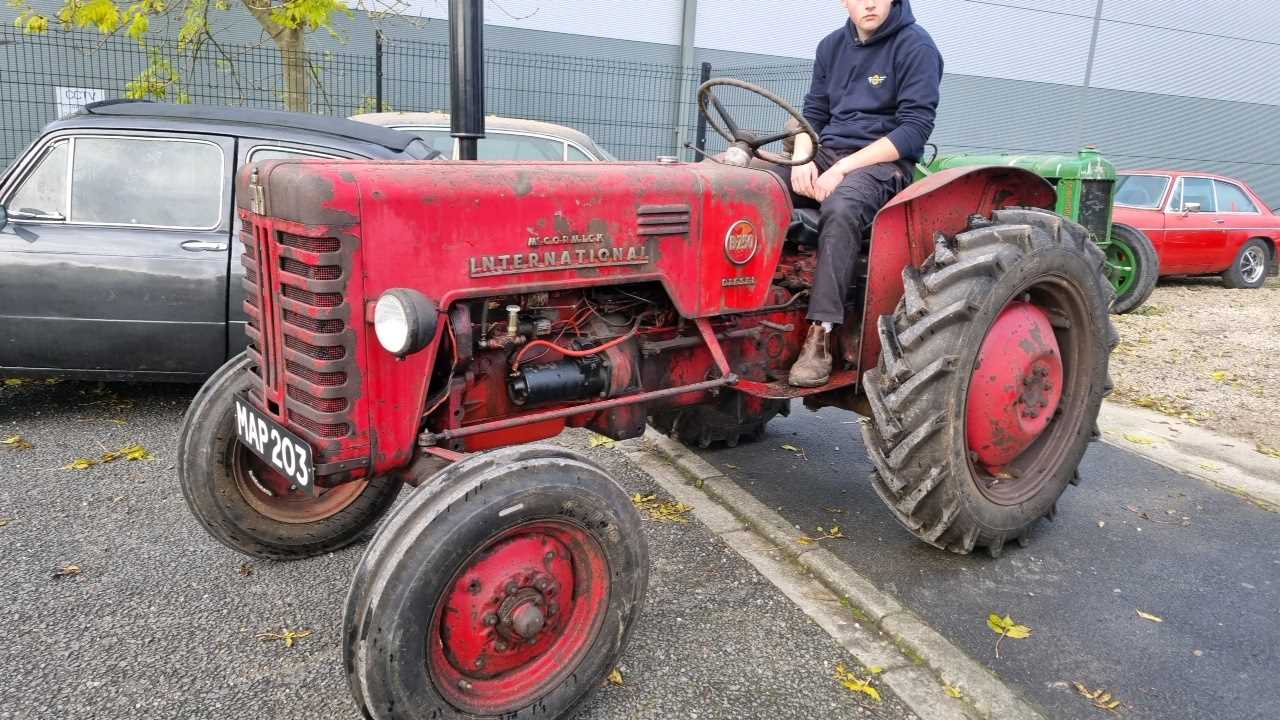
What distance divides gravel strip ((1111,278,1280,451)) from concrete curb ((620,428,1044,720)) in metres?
3.34

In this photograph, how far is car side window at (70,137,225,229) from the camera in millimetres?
4738

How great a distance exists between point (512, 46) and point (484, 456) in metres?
12.0

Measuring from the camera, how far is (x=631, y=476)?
14.4ft

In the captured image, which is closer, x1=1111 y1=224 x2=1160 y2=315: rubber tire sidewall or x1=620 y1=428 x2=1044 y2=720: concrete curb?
x1=620 y1=428 x2=1044 y2=720: concrete curb

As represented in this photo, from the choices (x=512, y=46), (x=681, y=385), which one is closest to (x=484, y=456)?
(x=681, y=385)

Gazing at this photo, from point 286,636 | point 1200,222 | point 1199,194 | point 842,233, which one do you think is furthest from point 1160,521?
point 1199,194

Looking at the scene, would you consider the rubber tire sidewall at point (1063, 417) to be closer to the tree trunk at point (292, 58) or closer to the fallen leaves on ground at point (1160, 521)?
the fallen leaves on ground at point (1160, 521)

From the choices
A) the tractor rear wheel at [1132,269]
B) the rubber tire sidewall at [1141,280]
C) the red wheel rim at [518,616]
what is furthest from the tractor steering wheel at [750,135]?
the rubber tire sidewall at [1141,280]

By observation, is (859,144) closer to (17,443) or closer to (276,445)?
(276,445)

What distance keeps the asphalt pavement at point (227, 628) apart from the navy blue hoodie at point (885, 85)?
1.81 m

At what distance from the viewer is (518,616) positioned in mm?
2332

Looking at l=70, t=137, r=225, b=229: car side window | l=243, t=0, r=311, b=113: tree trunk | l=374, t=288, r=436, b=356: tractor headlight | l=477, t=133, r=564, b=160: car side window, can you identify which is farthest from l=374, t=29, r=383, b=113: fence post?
l=374, t=288, r=436, b=356: tractor headlight

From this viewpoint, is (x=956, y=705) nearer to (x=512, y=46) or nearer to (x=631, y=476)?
(x=631, y=476)

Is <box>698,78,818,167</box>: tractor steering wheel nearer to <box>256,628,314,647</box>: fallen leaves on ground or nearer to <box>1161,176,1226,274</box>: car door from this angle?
<box>256,628,314,647</box>: fallen leaves on ground
